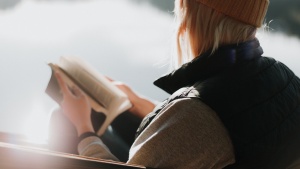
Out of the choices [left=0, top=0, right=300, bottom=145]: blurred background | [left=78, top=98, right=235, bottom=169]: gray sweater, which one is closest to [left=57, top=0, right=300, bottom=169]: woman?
[left=78, top=98, right=235, bottom=169]: gray sweater

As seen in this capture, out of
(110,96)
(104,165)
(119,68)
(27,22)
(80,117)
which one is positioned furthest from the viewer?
(27,22)

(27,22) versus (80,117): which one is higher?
(80,117)

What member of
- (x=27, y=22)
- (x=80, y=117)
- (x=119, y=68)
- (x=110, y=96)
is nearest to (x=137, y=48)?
(x=119, y=68)

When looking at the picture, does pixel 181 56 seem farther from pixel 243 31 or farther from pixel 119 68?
pixel 119 68

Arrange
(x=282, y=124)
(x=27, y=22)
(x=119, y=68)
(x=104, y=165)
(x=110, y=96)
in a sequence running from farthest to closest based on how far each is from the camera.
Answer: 1. (x=27, y=22)
2. (x=119, y=68)
3. (x=110, y=96)
4. (x=282, y=124)
5. (x=104, y=165)

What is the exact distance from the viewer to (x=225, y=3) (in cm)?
102

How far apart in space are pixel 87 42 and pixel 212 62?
81.6 inches

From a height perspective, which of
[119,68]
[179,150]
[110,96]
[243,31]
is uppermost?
[243,31]

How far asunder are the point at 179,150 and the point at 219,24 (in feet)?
0.81

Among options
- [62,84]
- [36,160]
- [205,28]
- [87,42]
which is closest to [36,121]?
[87,42]

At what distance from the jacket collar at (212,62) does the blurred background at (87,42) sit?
1514mm

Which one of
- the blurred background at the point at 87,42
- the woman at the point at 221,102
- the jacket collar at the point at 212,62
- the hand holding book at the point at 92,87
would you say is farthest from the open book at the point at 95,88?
the blurred background at the point at 87,42

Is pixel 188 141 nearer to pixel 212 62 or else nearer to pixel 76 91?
pixel 212 62

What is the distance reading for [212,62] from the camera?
1.00 metres
